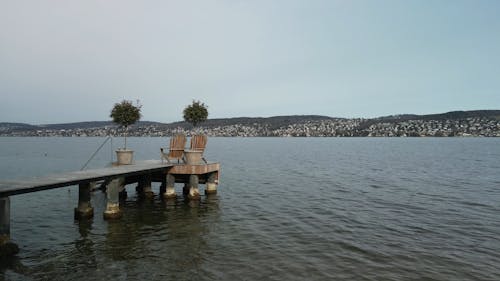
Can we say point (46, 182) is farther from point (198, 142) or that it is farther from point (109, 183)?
point (198, 142)

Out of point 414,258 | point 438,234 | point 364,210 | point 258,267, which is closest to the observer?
point 258,267

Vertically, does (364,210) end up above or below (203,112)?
below

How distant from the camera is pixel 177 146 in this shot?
2081 centimetres

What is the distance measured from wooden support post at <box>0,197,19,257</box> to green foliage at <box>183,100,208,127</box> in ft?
44.3

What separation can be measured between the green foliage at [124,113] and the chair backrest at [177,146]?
4225mm

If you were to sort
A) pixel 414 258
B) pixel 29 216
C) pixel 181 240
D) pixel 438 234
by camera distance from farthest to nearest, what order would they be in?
pixel 29 216
pixel 438 234
pixel 181 240
pixel 414 258

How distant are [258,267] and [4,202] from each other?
7562mm

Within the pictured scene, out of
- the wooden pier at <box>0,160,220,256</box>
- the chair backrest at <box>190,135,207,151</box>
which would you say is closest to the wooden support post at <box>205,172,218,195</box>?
the wooden pier at <box>0,160,220,256</box>

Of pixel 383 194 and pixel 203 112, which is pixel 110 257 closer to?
pixel 203 112

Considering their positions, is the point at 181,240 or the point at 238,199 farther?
the point at 238,199

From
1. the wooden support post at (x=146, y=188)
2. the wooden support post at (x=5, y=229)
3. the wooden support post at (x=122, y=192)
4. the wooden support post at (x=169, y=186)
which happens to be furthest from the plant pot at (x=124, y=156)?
the wooden support post at (x=5, y=229)

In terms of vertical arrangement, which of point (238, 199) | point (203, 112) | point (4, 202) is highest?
point (203, 112)

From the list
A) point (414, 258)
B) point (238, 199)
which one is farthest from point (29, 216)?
point (414, 258)

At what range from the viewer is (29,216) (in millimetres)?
16688
